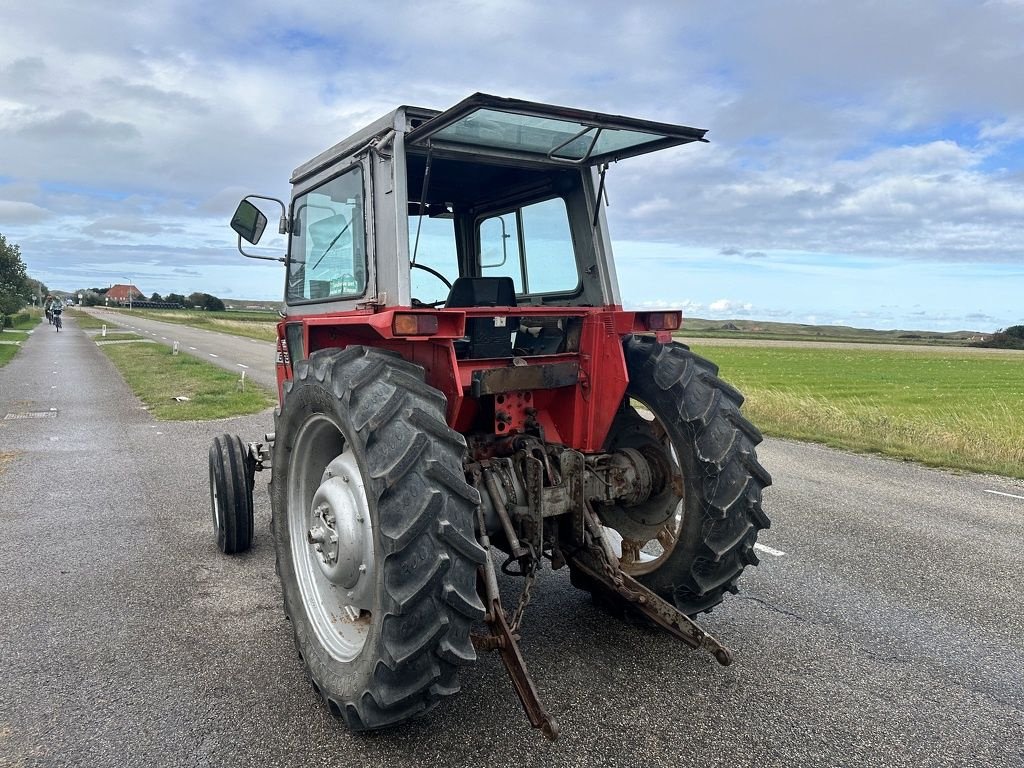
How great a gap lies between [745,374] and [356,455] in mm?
31818

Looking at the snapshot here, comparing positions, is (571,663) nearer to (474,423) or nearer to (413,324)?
(474,423)

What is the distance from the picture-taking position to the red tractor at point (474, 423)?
275 centimetres

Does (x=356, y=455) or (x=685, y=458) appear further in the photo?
(x=685, y=458)

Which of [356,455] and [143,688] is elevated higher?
[356,455]

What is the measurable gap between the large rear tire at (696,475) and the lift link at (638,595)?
0.26 meters

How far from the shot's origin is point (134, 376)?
1769cm

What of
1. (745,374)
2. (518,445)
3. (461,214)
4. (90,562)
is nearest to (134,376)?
(90,562)

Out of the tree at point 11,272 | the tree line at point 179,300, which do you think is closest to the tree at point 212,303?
the tree line at point 179,300

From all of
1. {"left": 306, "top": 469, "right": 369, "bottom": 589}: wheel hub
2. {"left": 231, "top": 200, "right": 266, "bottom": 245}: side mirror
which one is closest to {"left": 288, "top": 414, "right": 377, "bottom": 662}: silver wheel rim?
{"left": 306, "top": 469, "right": 369, "bottom": 589}: wheel hub

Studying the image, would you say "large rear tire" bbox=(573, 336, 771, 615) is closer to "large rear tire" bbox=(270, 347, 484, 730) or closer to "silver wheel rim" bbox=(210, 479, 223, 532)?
"large rear tire" bbox=(270, 347, 484, 730)

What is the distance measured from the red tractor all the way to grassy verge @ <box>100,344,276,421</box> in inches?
326

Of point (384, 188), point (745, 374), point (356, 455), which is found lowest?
point (745, 374)

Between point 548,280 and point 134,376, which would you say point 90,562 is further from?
point 134,376

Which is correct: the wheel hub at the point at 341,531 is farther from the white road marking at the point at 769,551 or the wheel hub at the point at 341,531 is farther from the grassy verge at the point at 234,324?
the grassy verge at the point at 234,324
